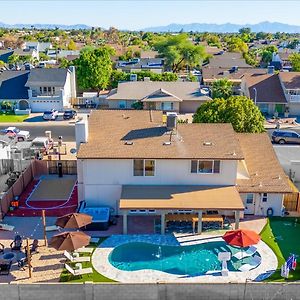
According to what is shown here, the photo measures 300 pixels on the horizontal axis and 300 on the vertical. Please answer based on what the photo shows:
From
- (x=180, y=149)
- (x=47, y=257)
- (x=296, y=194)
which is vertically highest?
(x=180, y=149)

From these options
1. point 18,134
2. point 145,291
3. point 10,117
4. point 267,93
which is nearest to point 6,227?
point 145,291

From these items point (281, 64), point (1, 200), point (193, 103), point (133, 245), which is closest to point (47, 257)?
point (133, 245)

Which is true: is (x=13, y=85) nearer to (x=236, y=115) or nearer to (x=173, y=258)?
(x=236, y=115)

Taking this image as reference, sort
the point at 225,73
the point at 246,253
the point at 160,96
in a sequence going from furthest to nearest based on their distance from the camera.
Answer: the point at 225,73 < the point at 160,96 < the point at 246,253

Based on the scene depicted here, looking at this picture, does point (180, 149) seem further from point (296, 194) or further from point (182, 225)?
point (296, 194)

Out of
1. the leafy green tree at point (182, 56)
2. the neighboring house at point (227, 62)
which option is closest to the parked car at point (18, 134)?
the neighboring house at point (227, 62)
